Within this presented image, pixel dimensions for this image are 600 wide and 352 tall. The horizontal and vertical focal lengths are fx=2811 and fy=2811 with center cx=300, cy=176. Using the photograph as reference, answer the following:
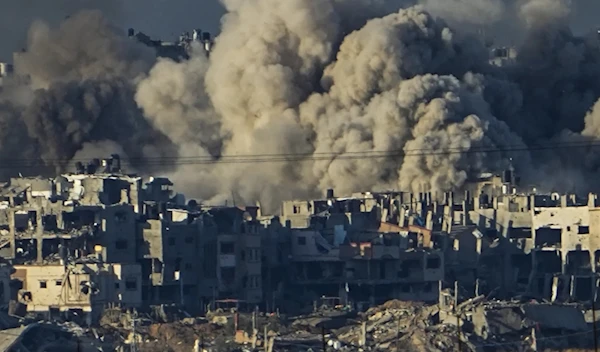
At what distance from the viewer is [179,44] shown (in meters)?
97.5

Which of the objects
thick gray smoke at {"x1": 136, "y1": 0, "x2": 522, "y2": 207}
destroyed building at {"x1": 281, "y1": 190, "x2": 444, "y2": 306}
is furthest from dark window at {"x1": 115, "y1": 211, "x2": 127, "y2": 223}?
thick gray smoke at {"x1": 136, "y1": 0, "x2": 522, "y2": 207}

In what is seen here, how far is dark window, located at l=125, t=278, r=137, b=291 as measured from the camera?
65312 millimetres

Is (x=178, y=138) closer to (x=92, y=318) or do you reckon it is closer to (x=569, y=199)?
(x=569, y=199)

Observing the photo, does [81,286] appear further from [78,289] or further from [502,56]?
[502,56]

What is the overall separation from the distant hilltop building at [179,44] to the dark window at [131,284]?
28.3 meters

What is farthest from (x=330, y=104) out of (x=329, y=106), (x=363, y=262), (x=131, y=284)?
(x=131, y=284)

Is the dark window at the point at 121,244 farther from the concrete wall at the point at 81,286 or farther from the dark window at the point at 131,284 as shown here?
the dark window at the point at 131,284

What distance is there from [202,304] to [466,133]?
14606 mm

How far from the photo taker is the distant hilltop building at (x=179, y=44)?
312 feet

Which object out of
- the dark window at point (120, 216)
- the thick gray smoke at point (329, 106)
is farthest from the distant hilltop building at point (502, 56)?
the dark window at point (120, 216)

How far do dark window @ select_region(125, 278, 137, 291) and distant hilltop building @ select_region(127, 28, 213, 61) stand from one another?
1115 inches

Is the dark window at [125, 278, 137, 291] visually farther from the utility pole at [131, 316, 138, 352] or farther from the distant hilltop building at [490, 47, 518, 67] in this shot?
the distant hilltop building at [490, 47, 518, 67]

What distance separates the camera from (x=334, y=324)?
64188 millimetres

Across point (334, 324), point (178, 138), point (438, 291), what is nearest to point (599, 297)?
point (438, 291)
